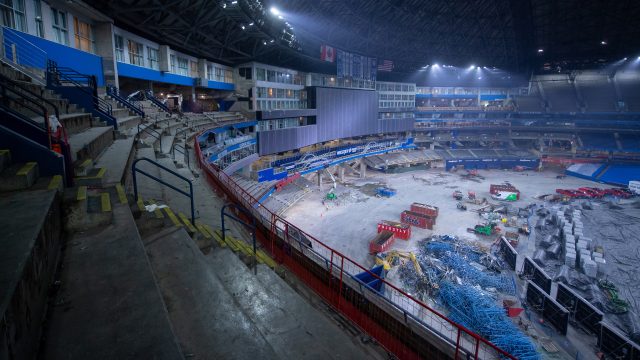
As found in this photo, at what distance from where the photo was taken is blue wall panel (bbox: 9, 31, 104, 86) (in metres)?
13.2

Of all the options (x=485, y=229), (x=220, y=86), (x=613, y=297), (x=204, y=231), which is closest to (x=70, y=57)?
(x=204, y=231)

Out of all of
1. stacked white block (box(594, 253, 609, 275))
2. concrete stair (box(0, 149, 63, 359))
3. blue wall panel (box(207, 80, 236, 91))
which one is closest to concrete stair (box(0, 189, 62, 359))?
concrete stair (box(0, 149, 63, 359))

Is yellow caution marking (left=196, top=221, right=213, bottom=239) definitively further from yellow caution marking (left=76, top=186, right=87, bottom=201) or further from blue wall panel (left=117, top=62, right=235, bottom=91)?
blue wall panel (left=117, top=62, right=235, bottom=91)

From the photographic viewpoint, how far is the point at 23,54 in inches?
482

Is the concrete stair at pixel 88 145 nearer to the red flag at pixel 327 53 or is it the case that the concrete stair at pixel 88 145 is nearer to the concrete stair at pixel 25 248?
the concrete stair at pixel 25 248

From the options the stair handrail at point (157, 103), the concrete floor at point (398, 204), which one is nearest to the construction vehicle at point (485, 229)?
the concrete floor at point (398, 204)

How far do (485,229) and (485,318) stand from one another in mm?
11905

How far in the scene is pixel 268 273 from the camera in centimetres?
585

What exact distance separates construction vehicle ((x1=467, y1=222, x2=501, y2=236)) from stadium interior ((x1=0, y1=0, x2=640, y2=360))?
1.17ft

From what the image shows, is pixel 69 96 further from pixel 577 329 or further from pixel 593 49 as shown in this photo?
pixel 593 49

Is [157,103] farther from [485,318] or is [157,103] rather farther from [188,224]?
[485,318]

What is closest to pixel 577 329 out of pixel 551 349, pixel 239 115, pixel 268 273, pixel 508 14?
pixel 551 349

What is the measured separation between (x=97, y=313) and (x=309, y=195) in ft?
99.7

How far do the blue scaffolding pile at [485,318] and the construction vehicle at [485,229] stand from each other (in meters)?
9.16
